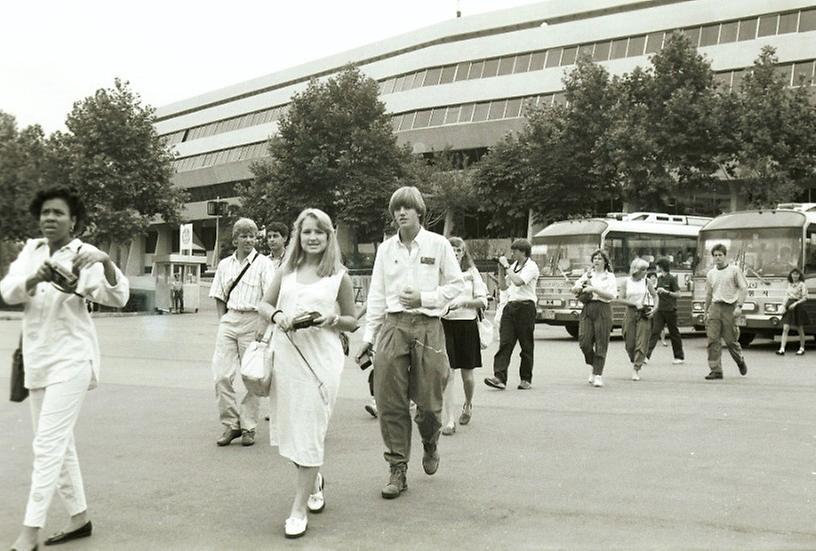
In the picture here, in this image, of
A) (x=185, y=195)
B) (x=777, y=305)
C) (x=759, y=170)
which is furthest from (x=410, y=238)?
(x=185, y=195)

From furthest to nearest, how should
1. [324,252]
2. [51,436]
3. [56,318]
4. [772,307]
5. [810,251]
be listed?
[810,251] → [772,307] → [324,252] → [56,318] → [51,436]

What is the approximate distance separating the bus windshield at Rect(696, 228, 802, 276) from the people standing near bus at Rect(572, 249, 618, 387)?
26.8 feet

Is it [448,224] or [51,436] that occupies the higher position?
[448,224]

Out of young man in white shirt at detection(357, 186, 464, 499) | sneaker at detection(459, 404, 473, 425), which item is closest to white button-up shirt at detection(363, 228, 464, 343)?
young man in white shirt at detection(357, 186, 464, 499)

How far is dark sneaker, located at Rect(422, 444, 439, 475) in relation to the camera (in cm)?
618

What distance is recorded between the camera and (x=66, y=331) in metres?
4.61

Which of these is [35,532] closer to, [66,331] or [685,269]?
[66,331]

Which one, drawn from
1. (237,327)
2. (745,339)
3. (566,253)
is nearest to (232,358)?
(237,327)

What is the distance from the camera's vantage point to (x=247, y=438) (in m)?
7.67

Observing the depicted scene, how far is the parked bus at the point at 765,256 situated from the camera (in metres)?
18.3

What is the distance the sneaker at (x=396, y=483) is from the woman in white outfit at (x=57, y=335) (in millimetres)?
1812

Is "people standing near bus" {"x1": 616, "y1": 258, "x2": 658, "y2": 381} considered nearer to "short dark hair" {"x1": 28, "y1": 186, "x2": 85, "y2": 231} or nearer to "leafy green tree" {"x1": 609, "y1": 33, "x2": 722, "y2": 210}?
"short dark hair" {"x1": 28, "y1": 186, "x2": 85, "y2": 231}

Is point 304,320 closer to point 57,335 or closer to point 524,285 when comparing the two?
point 57,335

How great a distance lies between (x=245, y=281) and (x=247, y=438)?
4.21 feet
